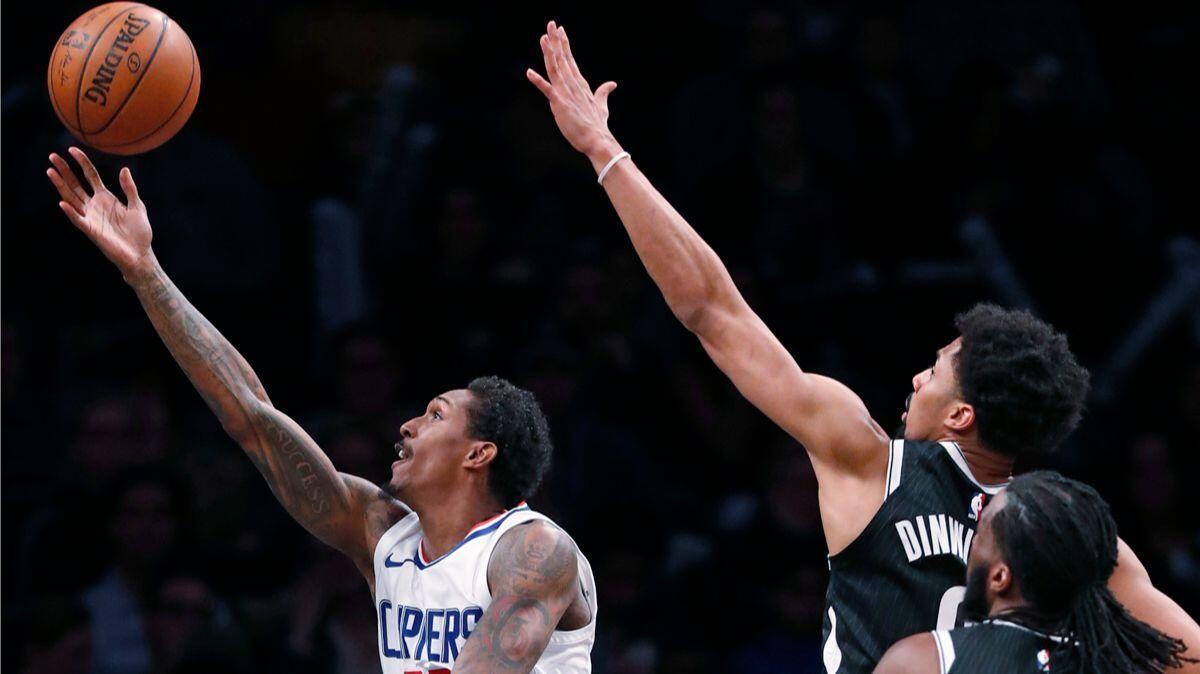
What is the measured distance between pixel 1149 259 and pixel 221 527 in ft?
15.1

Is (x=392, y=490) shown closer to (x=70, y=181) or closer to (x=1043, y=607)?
(x=70, y=181)

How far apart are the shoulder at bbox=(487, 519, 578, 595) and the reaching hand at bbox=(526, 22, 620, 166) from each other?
93 cm

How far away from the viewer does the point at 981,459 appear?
385cm

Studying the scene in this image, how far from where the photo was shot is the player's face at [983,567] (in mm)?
3223

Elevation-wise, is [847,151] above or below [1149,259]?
above

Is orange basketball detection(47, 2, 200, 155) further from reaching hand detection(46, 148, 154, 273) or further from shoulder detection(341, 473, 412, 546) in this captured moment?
shoulder detection(341, 473, 412, 546)

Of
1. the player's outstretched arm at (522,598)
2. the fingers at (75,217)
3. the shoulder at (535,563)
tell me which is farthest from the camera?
the fingers at (75,217)

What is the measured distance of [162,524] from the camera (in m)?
6.69

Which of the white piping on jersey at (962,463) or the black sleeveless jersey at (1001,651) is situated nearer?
the black sleeveless jersey at (1001,651)

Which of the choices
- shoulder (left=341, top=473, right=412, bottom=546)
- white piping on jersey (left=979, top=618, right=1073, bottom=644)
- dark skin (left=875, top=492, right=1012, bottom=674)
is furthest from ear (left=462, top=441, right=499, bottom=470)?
white piping on jersey (left=979, top=618, right=1073, bottom=644)

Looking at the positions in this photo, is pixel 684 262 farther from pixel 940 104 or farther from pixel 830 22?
pixel 830 22

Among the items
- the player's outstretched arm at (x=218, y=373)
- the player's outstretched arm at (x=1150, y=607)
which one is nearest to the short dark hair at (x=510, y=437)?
the player's outstretched arm at (x=218, y=373)

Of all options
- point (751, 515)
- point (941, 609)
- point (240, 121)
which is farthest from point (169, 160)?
point (941, 609)

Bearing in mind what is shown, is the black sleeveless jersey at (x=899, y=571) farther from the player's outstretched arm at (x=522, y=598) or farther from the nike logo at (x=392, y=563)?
the nike logo at (x=392, y=563)
